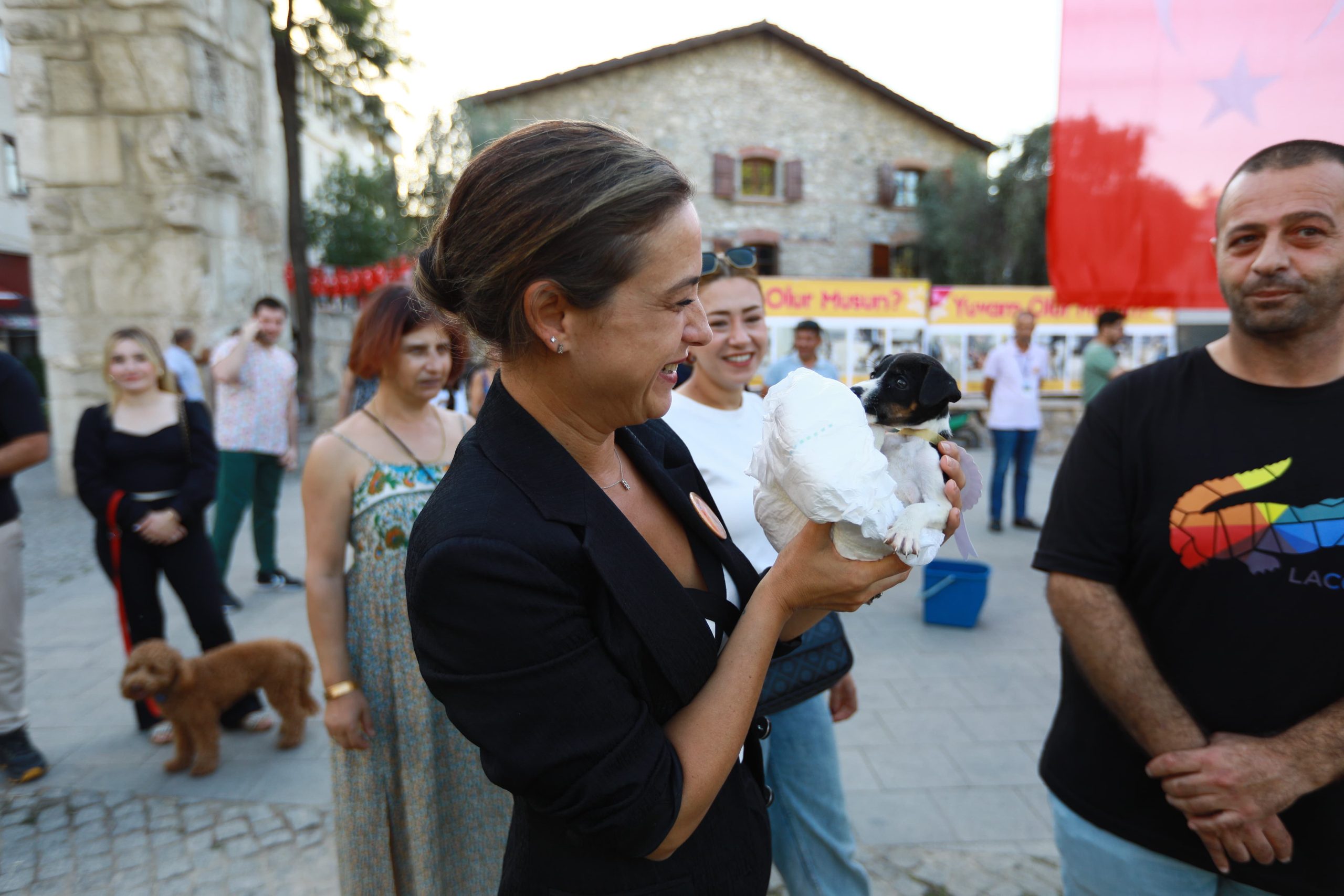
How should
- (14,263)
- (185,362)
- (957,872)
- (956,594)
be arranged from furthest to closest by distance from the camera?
(14,263)
(185,362)
(956,594)
(957,872)

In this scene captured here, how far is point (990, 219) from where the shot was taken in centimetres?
2480

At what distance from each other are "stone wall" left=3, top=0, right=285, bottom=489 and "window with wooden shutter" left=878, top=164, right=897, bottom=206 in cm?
2019

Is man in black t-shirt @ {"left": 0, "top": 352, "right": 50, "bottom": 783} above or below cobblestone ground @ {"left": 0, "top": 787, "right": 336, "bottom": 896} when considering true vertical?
above

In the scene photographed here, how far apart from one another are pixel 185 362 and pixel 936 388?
8.60 metres

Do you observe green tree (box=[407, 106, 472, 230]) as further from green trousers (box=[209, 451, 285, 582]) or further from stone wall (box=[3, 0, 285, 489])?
green trousers (box=[209, 451, 285, 582])

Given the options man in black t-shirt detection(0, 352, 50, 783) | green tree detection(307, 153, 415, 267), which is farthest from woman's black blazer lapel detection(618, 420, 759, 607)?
green tree detection(307, 153, 415, 267)

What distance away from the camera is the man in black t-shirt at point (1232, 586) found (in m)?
1.68

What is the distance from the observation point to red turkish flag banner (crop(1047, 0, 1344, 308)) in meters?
2.15

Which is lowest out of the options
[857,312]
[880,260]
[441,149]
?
[857,312]

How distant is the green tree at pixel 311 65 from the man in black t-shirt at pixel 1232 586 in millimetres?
17081

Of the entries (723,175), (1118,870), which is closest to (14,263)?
(723,175)

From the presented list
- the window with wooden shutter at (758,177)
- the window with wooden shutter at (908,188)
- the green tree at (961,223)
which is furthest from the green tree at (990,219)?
the window with wooden shutter at (758,177)

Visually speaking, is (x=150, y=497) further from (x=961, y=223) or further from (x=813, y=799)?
(x=961, y=223)

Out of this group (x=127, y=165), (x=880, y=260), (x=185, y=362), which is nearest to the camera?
(x=185, y=362)
